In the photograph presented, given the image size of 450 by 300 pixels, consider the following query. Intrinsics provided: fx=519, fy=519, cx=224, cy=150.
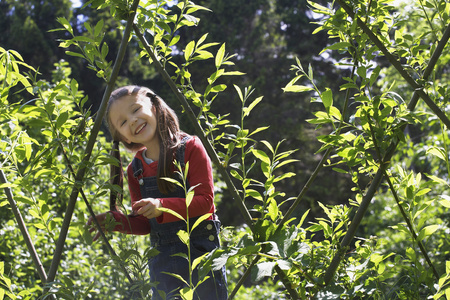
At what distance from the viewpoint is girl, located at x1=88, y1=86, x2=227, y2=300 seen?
1.47m

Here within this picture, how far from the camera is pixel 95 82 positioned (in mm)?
10273

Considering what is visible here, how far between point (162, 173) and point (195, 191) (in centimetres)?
14

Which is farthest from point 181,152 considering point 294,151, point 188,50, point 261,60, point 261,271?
point 261,60

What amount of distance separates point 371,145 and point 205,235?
72cm

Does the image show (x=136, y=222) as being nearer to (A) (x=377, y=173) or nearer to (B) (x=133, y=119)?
(B) (x=133, y=119)

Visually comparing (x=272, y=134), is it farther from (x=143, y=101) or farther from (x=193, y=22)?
(x=193, y=22)

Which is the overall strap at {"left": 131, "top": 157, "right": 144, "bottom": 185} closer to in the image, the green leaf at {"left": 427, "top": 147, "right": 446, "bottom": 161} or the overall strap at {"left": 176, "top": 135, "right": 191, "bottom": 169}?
the overall strap at {"left": 176, "top": 135, "right": 191, "bottom": 169}

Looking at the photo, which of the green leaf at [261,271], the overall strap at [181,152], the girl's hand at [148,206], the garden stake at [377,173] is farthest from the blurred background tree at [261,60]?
the green leaf at [261,271]

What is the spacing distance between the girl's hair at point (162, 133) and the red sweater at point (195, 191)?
0.05 metres

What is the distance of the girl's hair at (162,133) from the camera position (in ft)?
4.83

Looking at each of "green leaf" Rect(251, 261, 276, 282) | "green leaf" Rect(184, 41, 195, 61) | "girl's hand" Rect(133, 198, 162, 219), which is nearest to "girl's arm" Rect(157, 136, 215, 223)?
"girl's hand" Rect(133, 198, 162, 219)

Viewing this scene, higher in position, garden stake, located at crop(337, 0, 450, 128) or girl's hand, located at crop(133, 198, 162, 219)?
garden stake, located at crop(337, 0, 450, 128)

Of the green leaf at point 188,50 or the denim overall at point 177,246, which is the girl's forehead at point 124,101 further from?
the green leaf at point 188,50

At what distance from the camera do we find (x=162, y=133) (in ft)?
5.17
